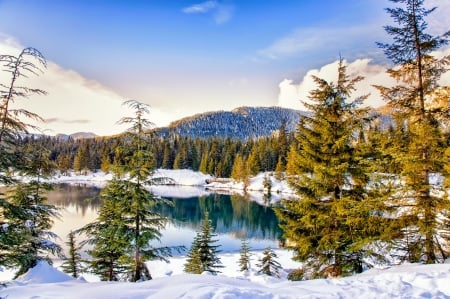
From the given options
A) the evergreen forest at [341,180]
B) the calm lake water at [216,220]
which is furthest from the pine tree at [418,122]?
the calm lake water at [216,220]

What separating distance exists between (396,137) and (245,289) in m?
6.54

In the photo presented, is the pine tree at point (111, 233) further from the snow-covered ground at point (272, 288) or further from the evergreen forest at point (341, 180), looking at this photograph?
the snow-covered ground at point (272, 288)

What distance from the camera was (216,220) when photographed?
48.8m

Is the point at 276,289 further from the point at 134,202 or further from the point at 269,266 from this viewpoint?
the point at 269,266

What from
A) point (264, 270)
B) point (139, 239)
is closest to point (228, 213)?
point (264, 270)

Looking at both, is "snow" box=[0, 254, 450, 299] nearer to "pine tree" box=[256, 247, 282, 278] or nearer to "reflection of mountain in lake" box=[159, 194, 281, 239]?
"pine tree" box=[256, 247, 282, 278]

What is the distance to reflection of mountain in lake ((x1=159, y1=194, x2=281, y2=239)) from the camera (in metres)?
41.8

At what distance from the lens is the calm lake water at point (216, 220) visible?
116 feet

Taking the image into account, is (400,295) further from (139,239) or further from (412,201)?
(139,239)

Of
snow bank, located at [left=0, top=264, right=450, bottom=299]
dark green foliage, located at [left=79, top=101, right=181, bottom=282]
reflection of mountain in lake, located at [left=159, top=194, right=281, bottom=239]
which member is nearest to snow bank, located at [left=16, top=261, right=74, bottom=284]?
dark green foliage, located at [left=79, top=101, right=181, bottom=282]

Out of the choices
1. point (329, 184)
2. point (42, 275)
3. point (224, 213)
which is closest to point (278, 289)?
point (329, 184)

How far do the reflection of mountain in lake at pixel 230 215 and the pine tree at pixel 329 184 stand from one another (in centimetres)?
2098

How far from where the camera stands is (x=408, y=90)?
1029 cm

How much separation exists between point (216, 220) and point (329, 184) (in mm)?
38138
